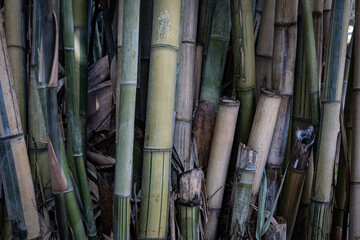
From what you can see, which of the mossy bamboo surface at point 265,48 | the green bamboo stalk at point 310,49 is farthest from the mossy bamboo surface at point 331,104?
the mossy bamboo surface at point 265,48

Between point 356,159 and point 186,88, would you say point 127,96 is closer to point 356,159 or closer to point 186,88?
point 186,88

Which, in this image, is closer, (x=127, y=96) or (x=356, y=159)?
(x=127, y=96)

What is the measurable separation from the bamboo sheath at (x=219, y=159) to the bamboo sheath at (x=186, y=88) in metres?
0.05

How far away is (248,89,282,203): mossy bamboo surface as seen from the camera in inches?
30.4

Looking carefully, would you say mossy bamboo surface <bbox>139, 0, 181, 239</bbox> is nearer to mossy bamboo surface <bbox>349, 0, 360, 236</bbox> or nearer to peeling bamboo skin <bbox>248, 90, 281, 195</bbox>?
peeling bamboo skin <bbox>248, 90, 281, 195</bbox>

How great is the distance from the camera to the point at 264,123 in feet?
2.56

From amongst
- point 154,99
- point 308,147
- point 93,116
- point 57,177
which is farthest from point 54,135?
point 308,147

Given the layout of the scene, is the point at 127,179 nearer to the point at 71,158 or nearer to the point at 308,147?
the point at 71,158

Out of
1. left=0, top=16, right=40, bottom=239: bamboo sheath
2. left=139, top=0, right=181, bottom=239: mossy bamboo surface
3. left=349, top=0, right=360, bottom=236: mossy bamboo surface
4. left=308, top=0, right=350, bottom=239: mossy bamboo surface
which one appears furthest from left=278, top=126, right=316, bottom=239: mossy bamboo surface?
left=0, top=16, right=40, bottom=239: bamboo sheath

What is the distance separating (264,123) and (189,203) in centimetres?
23

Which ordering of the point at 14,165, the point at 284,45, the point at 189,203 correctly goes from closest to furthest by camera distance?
the point at 14,165
the point at 189,203
the point at 284,45

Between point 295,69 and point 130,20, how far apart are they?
0.45 metres

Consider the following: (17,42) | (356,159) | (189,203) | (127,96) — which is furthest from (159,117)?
(356,159)

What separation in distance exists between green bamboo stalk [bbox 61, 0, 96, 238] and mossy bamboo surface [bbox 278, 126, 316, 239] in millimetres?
448
